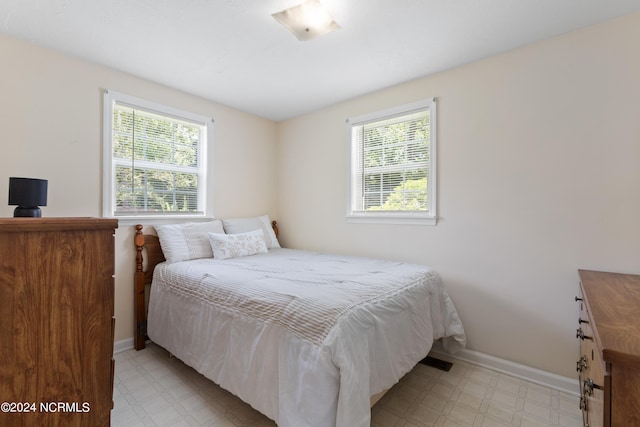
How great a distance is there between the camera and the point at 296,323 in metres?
1.41

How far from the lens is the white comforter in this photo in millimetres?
1276

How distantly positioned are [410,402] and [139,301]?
2312 mm

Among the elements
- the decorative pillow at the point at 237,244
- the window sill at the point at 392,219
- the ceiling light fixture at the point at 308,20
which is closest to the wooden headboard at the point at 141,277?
the decorative pillow at the point at 237,244

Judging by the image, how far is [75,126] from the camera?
2270 millimetres

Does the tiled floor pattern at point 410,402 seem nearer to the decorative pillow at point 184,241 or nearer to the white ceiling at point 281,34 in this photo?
the decorative pillow at point 184,241

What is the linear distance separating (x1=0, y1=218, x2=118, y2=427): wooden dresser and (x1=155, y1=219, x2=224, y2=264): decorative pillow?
1.42 meters

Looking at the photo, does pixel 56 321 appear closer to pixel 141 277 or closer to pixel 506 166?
pixel 141 277

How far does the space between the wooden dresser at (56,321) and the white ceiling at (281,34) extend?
4.79 feet

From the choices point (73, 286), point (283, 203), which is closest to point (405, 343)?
point (73, 286)

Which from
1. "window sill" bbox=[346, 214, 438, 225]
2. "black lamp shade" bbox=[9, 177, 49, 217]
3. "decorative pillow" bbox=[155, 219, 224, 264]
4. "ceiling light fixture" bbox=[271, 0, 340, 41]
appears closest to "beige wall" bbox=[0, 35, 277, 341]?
"decorative pillow" bbox=[155, 219, 224, 264]

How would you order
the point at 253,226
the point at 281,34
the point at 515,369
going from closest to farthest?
the point at 281,34, the point at 515,369, the point at 253,226

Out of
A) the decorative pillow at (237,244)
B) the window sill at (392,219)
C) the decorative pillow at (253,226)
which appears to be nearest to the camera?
the window sill at (392,219)

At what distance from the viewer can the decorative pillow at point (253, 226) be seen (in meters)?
3.12

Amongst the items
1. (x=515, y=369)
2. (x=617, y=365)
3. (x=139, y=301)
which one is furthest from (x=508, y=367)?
(x=139, y=301)
